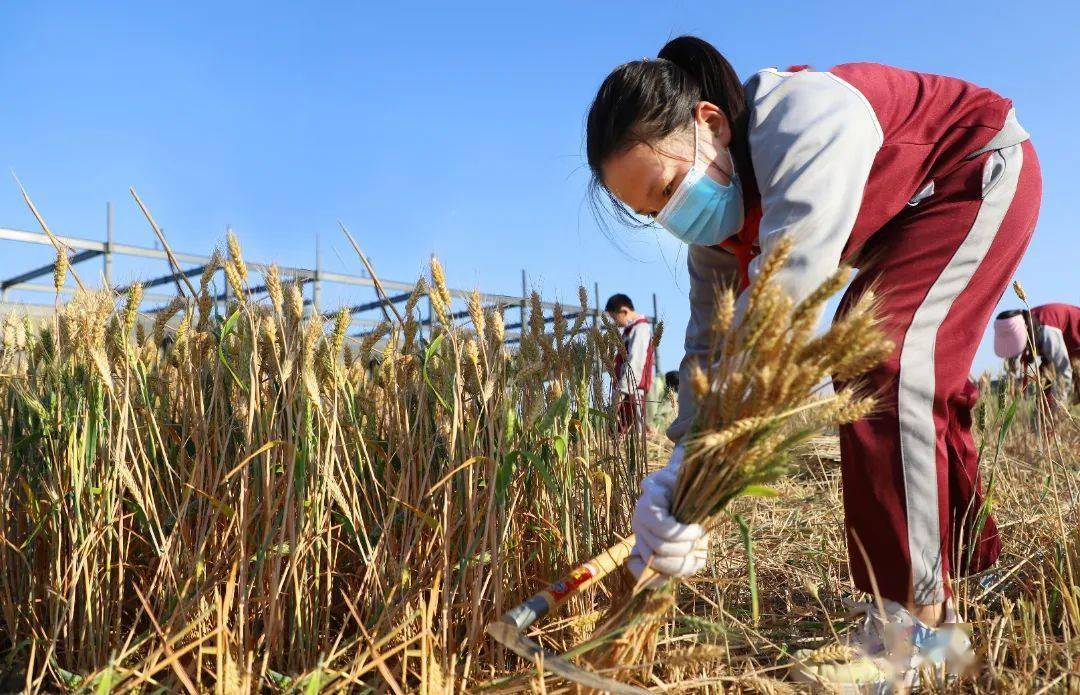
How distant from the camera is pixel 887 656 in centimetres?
129

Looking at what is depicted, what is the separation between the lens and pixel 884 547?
1.33m

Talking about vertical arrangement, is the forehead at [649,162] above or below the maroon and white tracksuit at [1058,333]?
above

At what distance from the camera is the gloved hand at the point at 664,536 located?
1013mm

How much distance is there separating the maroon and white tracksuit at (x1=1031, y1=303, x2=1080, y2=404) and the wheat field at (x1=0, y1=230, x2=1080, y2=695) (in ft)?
13.0

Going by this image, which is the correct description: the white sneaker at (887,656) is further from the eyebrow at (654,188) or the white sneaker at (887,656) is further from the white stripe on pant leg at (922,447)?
the eyebrow at (654,188)

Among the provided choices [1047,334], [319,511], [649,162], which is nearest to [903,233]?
[649,162]

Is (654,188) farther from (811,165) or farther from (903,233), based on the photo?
(903,233)

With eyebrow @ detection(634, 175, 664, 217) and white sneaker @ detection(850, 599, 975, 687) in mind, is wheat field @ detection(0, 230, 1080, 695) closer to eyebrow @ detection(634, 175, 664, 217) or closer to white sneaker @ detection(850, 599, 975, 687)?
white sneaker @ detection(850, 599, 975, 687)

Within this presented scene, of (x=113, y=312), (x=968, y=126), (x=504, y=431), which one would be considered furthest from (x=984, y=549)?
(x=113, y=312)

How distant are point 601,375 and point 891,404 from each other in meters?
0.53

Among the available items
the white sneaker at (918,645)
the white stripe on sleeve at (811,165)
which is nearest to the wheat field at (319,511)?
the white sneaker at (918,645)

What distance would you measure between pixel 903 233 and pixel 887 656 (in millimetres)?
682

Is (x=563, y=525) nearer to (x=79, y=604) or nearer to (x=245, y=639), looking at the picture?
(x=245, y=639)

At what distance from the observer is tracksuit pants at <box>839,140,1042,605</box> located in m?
1.32
